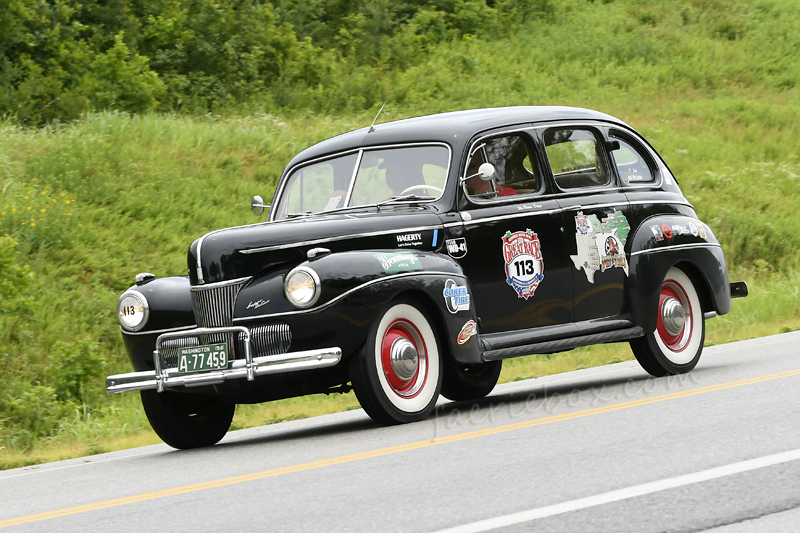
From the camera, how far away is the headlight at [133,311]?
7.92 m

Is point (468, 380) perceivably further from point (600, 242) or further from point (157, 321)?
point (157, 321)

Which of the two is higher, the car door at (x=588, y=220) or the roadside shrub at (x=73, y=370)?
the car door at (x=588, y=220)

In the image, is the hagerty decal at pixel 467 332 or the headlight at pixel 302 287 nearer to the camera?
the headlight at pixel 302 287

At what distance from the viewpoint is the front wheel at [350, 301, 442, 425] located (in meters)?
7.14

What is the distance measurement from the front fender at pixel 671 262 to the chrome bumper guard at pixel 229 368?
3.24m

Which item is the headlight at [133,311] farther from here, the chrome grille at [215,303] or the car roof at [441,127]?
the car roof at [441,127]

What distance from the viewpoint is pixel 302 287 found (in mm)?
7094

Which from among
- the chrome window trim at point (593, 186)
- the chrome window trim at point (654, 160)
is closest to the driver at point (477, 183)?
the chrome window trim at point (593, 186)

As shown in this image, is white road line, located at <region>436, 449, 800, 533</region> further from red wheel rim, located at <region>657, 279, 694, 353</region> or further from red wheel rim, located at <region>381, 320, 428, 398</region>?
red wheel rim, located at <region>657, 279, 694, 353</region>

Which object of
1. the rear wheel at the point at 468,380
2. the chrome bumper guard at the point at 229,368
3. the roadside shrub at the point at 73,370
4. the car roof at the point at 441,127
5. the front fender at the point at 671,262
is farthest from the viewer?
the roadside shrub at the point at 73,370

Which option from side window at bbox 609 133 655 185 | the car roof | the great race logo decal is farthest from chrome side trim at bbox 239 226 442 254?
side window at bbox 609 133 655 185

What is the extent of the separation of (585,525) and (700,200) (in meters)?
20.8

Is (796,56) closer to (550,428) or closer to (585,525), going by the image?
(550,428)

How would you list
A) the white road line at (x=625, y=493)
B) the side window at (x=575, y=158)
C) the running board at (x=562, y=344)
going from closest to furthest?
the white road line at (x=625, y=493) → the running board at (x=562, y=344) → the side window at (x=575, y=158)
